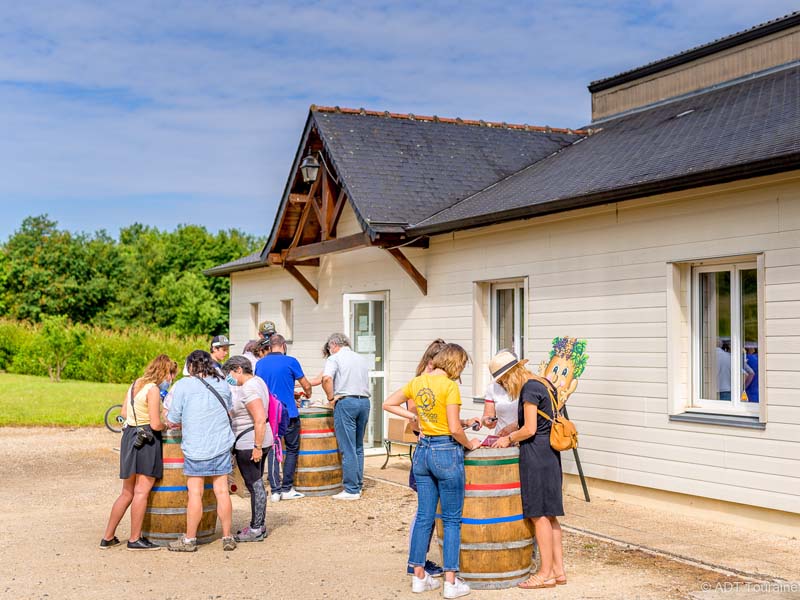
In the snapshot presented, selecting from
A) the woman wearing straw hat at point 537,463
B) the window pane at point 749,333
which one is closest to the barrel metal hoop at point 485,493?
the woman wearing straw hat at point 537,463

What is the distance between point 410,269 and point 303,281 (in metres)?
3.91

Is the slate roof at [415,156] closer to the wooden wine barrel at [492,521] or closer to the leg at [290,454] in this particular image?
the leg at [290,454]

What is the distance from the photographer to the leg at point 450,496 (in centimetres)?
640

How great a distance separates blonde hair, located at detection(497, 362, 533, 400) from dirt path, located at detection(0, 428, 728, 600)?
1.37 metres

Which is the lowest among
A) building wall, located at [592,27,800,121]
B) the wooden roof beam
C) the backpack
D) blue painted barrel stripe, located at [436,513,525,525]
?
blue painted barrel stripe, located at [436,513,525,525]

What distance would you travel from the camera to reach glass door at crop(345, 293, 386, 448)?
564 inches

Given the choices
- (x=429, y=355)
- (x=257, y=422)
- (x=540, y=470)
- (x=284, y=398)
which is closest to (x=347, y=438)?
(x=284, y=398)

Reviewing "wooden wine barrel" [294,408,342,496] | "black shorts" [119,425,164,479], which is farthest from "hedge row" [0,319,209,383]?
"black shorts" [119,425,164,479]

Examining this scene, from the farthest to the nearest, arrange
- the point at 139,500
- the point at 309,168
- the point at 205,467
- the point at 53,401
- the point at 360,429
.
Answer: the point at 53,401, the point at 309,168, the point at 360,429, the point at 139,500, the point at 205,467

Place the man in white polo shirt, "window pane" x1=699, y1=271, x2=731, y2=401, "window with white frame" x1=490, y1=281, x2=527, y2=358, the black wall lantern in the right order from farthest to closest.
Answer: the black wall lantern
"window with white frame" x1=490, y1=281, x2=527, y2=358
the man in white polo shirt
"window pane" x1=699, y1=271, x2=731, y2=401

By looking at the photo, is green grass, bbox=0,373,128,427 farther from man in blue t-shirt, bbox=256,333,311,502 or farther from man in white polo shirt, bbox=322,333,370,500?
man in white polo shirt, bbox=322,333,370,500

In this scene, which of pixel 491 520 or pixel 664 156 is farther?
pixel 664 156

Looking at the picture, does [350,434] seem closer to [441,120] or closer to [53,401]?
[441,120]

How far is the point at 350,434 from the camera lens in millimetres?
10500
